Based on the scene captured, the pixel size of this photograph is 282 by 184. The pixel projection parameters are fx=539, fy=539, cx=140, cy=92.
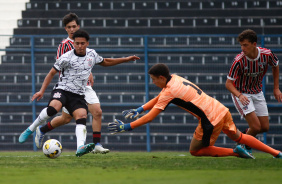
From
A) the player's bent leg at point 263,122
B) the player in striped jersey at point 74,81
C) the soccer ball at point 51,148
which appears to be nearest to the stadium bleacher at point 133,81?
the player's bent leg at point 263,122

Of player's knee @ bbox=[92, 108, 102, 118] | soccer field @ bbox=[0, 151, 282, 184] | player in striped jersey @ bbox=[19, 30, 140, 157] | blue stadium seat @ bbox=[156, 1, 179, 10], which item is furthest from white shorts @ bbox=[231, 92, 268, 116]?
blue stadium seat @ bbox=[156, 1, 179, 10]

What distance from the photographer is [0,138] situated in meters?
12.3

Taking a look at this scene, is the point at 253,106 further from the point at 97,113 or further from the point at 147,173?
the point at 147,173

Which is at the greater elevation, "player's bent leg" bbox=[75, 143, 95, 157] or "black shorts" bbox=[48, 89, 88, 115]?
"black shorts" bbox=[48, 89, 88, 115]

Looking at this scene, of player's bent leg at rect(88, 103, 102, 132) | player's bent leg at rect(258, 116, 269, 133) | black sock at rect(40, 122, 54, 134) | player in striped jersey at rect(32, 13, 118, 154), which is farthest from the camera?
black sock at rect(40, 122, 54, 134)

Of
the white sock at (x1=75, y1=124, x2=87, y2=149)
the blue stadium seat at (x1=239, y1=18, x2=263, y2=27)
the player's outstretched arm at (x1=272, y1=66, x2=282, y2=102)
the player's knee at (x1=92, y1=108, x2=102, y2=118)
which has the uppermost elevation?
the blue stadium seat at (x1=239, y1=18, x2=263, y2=27)

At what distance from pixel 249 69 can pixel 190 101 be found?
4.77ft

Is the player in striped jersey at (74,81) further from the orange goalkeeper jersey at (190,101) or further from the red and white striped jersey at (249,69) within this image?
the red and white striped jersey at (249,69)

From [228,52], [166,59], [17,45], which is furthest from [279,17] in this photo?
[17,45]

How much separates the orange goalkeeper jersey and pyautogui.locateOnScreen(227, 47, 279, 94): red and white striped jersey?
994 millimetres

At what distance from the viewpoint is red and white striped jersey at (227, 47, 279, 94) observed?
709 centimetres

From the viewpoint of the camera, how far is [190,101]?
607cm

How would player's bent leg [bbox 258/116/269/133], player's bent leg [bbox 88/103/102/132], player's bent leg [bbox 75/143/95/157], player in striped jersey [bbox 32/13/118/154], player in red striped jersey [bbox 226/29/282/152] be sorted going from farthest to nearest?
player's bent leg [bbox 88/103/102/132]
player in striped jersey [bbox 32/13/118/154]
player's bent leg [bbox 258/116/269/133]
player in red striped jersey [bbox 226/29/282/152]
player's bent leg [bbox 75/143/95/157]

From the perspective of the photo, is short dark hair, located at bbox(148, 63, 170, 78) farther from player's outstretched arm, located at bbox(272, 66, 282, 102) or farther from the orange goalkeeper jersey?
player's outstretched arm, located at bbox(272, 66, 282, 102)
